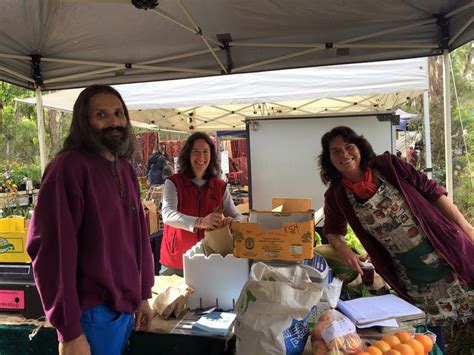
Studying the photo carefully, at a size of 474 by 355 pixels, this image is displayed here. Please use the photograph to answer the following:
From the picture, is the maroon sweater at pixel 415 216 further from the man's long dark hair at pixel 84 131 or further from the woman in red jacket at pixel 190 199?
the man's long dark hair at pixel 84 131

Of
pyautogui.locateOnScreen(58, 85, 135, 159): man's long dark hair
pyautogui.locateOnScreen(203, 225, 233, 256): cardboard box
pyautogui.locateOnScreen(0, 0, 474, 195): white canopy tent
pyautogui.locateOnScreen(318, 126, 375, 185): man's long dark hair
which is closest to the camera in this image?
pyautogui.locateOnScreen(58, 85, 135, 159): man's long dark hair

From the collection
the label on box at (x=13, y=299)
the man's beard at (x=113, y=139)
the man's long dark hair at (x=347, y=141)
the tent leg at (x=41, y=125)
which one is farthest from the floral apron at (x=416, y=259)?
the tent leg at (x=41, y=125)

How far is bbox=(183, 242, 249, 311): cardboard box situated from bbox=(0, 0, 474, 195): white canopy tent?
135 centimetres

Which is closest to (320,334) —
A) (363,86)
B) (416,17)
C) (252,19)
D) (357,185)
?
(357,185)

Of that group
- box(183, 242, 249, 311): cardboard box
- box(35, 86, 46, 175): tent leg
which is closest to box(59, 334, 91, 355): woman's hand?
box(183, 242, 249, 311): cardboard box

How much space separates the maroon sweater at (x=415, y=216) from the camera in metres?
1.88

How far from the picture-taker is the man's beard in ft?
4.73

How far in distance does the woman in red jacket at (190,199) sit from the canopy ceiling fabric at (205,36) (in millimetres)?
701

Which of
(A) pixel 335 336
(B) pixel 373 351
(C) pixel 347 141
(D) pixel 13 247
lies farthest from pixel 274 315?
(D) pixel 13 247

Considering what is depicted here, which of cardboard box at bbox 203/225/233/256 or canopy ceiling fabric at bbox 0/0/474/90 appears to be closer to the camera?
cardboard box at bbox 203/225/233/256

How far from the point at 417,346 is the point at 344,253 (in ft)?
2.61

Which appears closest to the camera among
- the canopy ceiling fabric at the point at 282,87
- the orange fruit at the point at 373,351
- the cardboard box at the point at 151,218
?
the orange fruit at the point at 373,351

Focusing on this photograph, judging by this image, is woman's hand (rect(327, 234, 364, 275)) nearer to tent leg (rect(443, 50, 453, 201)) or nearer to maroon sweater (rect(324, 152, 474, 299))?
maroon sweater (rect(324, 152, 474, 299))

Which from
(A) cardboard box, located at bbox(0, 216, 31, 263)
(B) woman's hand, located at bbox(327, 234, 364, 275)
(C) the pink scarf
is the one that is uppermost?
(C) the pink scarf
